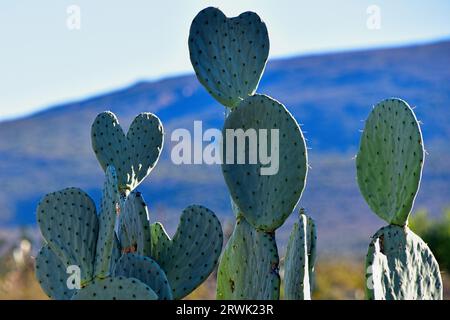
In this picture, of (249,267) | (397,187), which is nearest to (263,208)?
(249,267)

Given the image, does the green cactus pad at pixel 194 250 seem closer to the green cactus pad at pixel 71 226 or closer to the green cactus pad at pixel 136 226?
the green cactus pad at pixel 136 226

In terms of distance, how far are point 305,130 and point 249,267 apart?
5980 centimetres

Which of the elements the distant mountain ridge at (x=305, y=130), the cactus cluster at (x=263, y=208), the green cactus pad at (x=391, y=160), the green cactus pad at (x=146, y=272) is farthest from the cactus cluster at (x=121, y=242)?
the distant mountain ridge at (x=305, y=130)

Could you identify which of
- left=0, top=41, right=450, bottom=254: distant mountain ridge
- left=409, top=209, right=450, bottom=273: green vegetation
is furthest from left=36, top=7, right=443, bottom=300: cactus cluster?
left=0, top=41, right=450, bottom=254: distant mountain ridge

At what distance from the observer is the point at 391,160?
481 centimetres

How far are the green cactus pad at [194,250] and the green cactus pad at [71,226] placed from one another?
12.9 inches

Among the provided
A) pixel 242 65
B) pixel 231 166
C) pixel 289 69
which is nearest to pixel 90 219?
pixel 231 166

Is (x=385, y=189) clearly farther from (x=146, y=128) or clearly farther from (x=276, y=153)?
(x=146, y=128)

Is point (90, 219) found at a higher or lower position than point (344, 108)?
lower

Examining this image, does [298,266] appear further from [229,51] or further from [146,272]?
[229,51]

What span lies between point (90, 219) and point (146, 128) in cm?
85

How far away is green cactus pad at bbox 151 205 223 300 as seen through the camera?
4883 mm

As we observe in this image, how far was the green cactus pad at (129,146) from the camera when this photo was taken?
5.59 metres

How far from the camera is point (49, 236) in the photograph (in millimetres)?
4930
